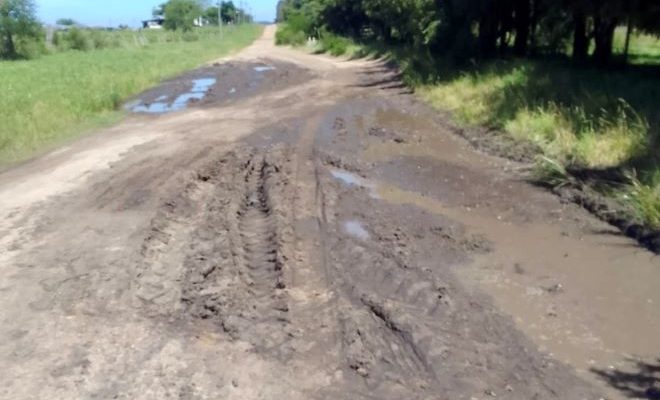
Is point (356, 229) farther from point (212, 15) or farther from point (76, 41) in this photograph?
point (212, 15)

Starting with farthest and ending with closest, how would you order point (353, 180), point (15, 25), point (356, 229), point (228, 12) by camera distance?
point (228, 12) → point (15, 25) → point (353, 180) → point (356, 229)

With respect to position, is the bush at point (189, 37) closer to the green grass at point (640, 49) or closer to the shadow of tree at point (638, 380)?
the green grass at point (640, 49)

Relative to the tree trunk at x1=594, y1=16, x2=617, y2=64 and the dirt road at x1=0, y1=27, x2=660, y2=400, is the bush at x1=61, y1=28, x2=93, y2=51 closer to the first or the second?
the tree trunk at x1=594, y1=16, x2=617, y2=64

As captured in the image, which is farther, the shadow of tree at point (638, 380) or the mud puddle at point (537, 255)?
the mud puddle at point (537, 255)

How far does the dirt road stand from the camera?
20.2 feet

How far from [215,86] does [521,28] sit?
456 inches

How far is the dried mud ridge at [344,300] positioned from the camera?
20.2 ft

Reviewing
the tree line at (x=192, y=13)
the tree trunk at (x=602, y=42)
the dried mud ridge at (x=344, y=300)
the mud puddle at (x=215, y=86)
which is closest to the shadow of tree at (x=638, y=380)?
the dried mud ridge at (x=344, y=300)

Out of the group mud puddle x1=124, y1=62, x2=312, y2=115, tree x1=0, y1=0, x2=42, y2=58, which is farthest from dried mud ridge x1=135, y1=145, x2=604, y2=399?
tree x1=0, y1=0, x2=42, y2=58

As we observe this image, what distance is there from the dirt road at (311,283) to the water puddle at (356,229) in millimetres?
65

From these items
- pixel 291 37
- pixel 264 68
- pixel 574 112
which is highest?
pixel 574 112

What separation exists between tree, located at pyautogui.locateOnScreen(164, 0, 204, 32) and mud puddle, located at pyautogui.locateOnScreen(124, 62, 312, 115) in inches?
2974

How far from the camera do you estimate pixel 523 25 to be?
1204 inches

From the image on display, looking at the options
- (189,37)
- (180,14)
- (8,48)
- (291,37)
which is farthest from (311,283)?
(180,14)
